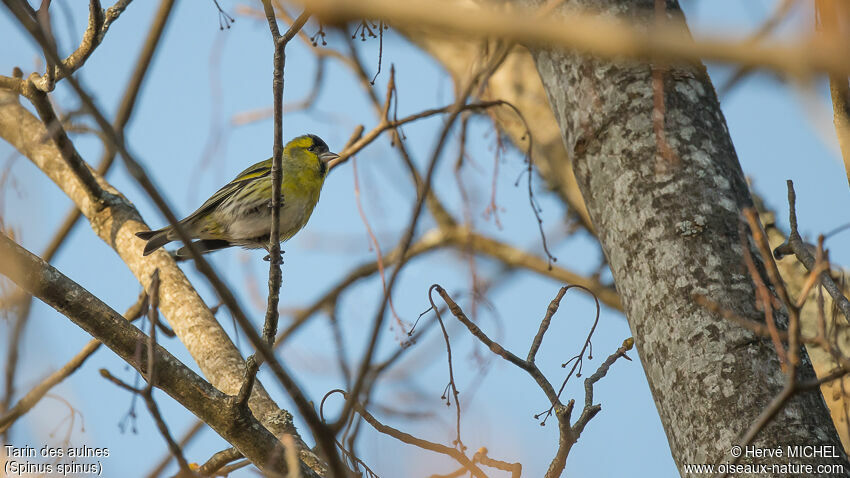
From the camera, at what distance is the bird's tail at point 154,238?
13.0 feet

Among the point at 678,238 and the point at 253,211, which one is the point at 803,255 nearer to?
the point at 678,238

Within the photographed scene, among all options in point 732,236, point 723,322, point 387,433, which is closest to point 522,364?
point 387,433

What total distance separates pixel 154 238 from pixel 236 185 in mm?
1259

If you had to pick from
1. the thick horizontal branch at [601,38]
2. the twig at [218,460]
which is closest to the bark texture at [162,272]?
the twig at [218,460]

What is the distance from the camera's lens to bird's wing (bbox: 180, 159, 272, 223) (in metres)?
4.98

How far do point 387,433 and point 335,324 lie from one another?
799mm

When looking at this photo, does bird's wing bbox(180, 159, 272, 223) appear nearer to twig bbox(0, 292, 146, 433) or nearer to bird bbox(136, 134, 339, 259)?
bird bbox(136, 134, 339, 259)

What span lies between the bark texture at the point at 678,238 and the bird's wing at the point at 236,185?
2.47 metres

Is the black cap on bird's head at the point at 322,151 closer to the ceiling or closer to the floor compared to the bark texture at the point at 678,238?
closer to the ceiling

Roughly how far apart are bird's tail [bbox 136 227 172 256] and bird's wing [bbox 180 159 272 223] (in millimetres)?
757

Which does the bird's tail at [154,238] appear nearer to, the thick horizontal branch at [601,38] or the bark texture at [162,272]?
the bark texture at [162,272]

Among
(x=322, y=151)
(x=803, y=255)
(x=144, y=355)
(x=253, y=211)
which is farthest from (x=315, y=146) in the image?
(x=803, y=255)

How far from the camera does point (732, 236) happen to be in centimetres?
268

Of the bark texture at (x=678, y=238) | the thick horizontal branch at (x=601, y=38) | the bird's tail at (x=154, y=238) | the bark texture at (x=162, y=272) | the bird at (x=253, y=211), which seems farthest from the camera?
the bird at (x=253, y=211)
